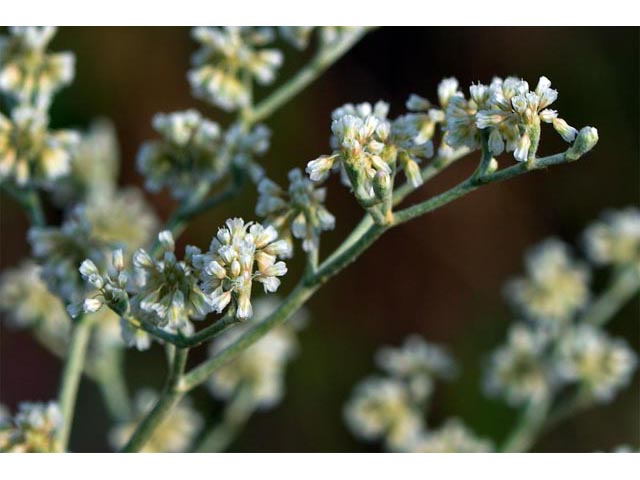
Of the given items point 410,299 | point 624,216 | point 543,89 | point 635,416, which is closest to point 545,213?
point 410,299

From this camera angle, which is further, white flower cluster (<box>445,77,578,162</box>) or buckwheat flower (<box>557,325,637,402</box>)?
buckwheat flower (<box>557,325,637,402</box>)

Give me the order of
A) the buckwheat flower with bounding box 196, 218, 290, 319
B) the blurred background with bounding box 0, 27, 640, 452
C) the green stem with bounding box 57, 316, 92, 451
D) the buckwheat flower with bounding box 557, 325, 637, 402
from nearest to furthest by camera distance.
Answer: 1. the buckwheat flower with bounding box 196, 218, 290, 319
2. the green stem with bounding box 57, 316, 92, 451
3. the buckwheat flower with bounding box 557, 325, 637, 402
4. the blurred background with bounding box 0, 27, 640, 452

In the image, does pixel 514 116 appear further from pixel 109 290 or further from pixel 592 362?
pixel 592 362

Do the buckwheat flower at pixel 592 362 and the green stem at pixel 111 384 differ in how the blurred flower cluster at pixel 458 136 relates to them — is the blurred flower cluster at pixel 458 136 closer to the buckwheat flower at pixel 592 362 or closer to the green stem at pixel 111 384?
the buckwheat flower at pixel 592 362

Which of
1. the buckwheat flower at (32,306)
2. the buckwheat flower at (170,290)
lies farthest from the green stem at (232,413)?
the buckwheat flower at (170,290)

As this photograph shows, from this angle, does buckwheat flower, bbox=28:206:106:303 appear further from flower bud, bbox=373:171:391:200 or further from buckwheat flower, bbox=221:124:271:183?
flower bud, bbox=373:171:391:200

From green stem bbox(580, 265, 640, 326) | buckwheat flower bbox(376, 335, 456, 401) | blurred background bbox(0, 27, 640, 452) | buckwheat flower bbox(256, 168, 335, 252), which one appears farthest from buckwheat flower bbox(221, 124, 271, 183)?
blurred background bbox(0, 27, 640, 452)

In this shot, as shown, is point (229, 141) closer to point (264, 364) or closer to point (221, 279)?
point (221, 279)

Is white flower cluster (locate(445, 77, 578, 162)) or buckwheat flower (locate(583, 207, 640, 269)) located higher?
white flower cluster (locate(445, 77, 578, 162))
